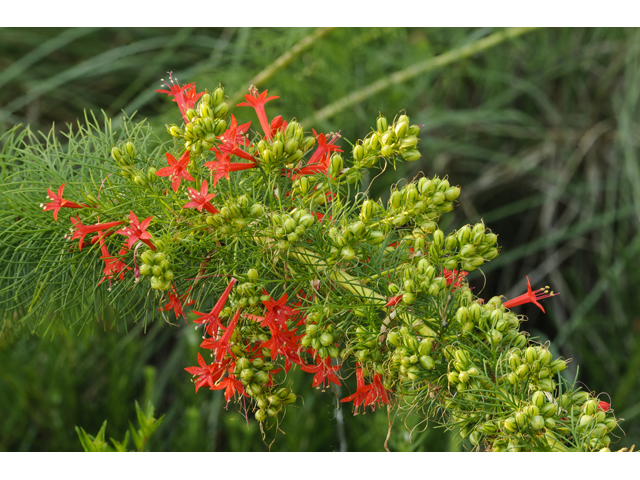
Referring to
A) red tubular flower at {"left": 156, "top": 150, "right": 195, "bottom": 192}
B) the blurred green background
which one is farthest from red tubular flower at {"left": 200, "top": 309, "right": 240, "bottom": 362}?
the blurred green background

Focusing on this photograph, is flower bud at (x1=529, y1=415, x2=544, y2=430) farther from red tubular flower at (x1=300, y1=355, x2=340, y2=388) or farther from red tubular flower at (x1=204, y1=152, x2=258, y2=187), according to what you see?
red tubular flower at (x1=204, y1=152, x2=258, y2=187)

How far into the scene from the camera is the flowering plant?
1.13 ft

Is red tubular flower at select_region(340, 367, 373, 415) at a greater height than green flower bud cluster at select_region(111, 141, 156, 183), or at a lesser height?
lesser

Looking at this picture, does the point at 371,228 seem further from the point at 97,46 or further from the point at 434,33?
the point at 97,46

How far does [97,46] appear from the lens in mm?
1609

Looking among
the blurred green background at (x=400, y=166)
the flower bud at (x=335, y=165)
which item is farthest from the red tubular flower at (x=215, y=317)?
the blurred green background at (x=400, y=166)

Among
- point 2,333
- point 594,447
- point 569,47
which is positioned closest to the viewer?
point 594,447

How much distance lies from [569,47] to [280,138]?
150 cm

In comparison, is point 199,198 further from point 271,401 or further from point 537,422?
point 537,422

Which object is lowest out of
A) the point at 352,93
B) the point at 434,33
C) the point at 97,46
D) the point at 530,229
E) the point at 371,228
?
the point at 371,228

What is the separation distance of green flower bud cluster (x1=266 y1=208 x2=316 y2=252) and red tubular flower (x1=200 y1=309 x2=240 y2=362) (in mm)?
65

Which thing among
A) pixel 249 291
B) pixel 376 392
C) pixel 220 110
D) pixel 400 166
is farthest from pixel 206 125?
pixel 400 166

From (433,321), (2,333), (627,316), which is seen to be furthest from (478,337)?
(627,316)

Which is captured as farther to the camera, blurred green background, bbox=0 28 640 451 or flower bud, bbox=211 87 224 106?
blurred green background, bbox=0 28 640 451
